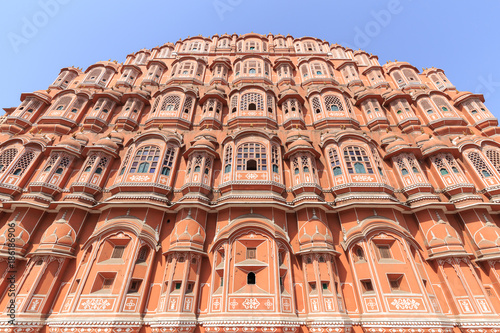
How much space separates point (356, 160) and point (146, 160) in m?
13.7

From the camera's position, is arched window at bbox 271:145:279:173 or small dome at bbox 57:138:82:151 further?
small dome at bbox 57:138:82:151

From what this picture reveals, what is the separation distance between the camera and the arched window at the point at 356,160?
15.3 meters

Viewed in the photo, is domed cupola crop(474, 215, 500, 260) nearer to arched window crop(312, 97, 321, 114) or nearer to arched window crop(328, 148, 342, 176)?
Result: arched window crop(328, 148, 342, 176)

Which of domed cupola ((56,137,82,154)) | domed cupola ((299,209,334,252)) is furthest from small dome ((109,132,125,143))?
domed cupola ((299,209,334,252))

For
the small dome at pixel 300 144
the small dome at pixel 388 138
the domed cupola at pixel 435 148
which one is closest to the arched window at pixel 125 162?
the small dome at pixel 300 144

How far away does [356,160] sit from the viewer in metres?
15.7

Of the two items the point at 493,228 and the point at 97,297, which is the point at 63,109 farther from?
the point at 493,228

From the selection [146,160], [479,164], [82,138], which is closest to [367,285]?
[479,164]

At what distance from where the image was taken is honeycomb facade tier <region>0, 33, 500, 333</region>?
10.8 meters

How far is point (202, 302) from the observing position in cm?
1151

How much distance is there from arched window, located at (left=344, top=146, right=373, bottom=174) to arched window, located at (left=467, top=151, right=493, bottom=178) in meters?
7.12

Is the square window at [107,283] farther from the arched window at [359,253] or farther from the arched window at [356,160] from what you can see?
the arched window at [356,160]

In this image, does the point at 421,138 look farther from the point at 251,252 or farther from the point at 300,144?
the point at 251,252

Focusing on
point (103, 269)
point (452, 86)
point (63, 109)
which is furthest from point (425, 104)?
point (63, 109)
